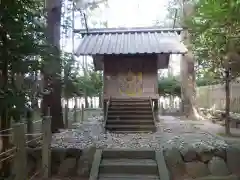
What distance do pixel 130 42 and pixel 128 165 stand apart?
7.09m

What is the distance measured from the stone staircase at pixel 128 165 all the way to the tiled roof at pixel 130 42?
206 inches

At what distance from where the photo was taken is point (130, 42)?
12336 millimetres

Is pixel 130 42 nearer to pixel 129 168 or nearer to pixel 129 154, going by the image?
pixel 129 154

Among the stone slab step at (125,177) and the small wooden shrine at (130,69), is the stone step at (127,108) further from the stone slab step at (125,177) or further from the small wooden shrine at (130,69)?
the stone slab step at (125,177)

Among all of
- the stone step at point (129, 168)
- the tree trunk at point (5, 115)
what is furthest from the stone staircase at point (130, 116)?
the tree trunk at point (5, 115)

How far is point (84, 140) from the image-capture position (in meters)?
8.23

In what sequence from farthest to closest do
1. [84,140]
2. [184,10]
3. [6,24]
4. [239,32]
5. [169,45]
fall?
[184,10]
[169,45]
[84,140]
[6,24]
[239,32]

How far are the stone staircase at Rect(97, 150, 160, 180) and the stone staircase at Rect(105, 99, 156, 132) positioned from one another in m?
3.52

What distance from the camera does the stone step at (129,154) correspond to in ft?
21.8

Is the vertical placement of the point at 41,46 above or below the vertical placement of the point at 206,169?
above

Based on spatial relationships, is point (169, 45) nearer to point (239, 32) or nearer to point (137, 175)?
A: point (137, 175)

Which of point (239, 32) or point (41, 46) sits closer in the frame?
point (239, 32)

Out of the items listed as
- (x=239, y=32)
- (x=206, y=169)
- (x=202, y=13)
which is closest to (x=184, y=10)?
(x=206, y=169)

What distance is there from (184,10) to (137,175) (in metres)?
10.9
